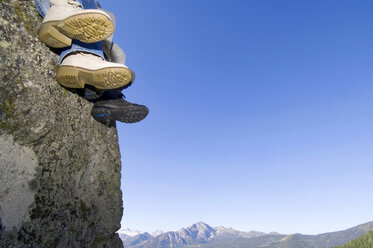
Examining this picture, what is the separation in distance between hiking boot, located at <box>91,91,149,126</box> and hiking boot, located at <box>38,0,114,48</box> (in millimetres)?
842

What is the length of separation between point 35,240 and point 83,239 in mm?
878

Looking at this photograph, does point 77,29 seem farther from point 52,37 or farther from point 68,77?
point 68,77

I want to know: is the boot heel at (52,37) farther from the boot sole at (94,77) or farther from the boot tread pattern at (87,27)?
the boot sole at (94,77)

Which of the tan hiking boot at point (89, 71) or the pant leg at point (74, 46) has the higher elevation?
the pant leg at point (74, 46)

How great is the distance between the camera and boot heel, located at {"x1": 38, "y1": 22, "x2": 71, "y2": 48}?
255 centimetres

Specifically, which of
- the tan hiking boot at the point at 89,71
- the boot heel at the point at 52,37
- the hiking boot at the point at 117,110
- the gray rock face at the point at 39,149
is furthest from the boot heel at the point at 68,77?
the hiking boot at the point at 117,110

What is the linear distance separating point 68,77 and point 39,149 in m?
0.86

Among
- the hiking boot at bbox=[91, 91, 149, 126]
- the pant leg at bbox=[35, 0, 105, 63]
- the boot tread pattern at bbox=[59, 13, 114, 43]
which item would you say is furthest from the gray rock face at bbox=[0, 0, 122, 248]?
the boot tread pattern at bbox=[59, 13, 114, 43]

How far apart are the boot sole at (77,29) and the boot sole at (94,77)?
0.34m

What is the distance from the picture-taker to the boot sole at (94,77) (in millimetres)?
2564

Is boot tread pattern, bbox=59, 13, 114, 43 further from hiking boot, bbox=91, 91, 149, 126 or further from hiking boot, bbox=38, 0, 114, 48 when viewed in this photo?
hiking boot, bbox=91, 91, 149, 126

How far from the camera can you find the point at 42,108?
101 inches

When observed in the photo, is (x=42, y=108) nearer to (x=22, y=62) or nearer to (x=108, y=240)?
(x=22, y=62)

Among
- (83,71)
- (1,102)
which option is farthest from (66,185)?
(83,71)
